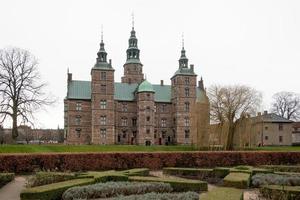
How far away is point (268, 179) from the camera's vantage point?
1642 cm

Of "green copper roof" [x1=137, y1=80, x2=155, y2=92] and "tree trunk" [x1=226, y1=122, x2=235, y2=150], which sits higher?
"green copper roof" [x1=137, y1=80, x2=155, y2=92]

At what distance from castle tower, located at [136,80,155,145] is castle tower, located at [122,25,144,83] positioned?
36.1 feet

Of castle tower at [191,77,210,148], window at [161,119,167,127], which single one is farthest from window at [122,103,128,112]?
castle tower at [191,77,210,148]

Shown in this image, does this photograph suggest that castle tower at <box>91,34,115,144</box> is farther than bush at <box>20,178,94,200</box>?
Yes

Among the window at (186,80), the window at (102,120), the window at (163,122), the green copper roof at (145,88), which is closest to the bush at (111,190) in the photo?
the window at (102,120)

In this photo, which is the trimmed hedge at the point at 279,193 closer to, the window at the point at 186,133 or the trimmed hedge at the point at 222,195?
the trimmed hedge at the point at 222,195

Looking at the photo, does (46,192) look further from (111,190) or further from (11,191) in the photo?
(11,191)

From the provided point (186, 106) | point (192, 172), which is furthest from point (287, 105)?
point (192, 172)

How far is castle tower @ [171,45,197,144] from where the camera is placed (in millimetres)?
59219

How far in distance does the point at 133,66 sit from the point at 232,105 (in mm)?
32212

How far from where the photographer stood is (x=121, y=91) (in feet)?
201

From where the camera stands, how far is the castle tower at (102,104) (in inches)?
2142

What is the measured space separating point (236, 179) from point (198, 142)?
26034 millimetres

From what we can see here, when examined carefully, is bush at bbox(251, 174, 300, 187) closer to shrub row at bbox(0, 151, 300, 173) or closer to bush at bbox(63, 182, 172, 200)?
bush at bbox(63, 182, 172, 200)
